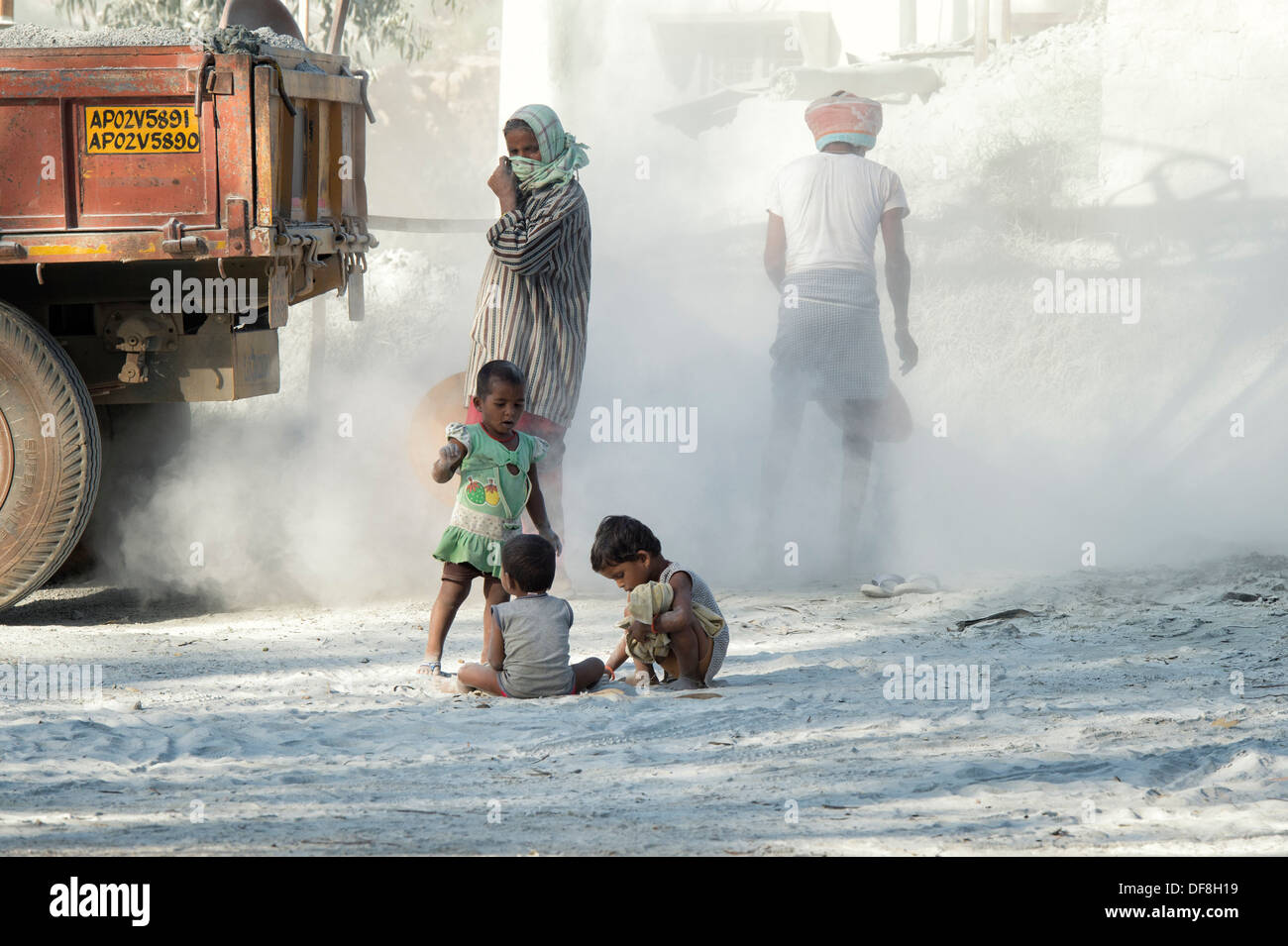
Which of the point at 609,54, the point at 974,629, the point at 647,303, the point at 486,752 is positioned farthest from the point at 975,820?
the point at 609,54

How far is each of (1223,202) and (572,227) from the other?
979 centimetres

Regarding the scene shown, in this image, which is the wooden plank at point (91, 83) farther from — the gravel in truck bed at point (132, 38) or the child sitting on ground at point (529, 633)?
the child sitting on ground at point (529, 633)

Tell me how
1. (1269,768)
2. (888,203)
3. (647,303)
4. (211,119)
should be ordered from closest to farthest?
(1269,768) → (211,119) → (888,203) → (647,303)

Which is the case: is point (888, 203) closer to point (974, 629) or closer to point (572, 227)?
point (572, 227)

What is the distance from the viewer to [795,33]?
19719 millimetres

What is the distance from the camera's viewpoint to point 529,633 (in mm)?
4969

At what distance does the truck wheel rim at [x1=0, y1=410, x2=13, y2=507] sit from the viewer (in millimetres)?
6156

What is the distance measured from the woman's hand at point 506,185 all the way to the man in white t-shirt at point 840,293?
1.59m

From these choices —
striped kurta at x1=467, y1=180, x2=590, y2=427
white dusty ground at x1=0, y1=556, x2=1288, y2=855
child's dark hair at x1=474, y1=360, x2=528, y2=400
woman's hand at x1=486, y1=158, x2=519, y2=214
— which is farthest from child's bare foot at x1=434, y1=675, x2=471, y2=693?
woman's hand at x1=486, y1=158, x2=519, y2=214

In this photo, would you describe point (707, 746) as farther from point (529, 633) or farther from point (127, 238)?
point (127, 238)

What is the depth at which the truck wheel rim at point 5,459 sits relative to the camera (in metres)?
6.16

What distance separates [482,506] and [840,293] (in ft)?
8.72

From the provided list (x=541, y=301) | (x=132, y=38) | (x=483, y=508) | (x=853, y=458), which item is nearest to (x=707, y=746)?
(x=483, y=508)

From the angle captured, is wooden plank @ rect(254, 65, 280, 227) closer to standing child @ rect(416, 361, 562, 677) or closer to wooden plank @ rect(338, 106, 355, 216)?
wooden plank @ rect(338, 106, 355, 216)
